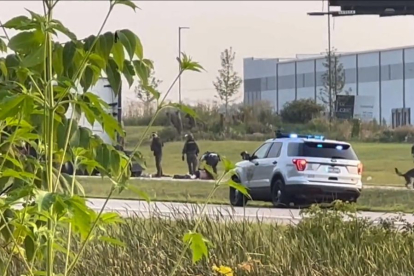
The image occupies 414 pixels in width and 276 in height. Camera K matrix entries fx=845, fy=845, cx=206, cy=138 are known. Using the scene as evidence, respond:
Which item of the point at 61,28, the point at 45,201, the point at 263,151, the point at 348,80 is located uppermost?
the point at 348,80

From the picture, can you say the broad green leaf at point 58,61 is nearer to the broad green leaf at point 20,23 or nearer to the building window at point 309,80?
the broad green leaf at point 20,23

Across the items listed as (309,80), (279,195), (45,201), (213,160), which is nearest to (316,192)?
(279,195)

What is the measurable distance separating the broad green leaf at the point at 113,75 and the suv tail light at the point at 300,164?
1735 centimetres

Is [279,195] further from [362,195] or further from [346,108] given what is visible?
[346,108]

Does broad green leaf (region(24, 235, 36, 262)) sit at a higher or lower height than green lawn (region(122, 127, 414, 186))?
higher

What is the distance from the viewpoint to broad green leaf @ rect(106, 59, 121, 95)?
3.41 metres

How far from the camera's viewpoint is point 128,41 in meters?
3.20

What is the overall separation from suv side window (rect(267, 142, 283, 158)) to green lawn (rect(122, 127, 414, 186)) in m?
4.14

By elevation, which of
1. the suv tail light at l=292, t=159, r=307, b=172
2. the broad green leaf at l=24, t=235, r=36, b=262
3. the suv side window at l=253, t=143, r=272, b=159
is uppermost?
the broad green leaf at l=24, t=235, r=36, b=262

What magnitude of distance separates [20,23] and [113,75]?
47 cm

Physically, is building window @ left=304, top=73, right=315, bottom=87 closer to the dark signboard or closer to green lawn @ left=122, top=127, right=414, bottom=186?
green lawn @ left=122, top=127, right=414, bottom=186

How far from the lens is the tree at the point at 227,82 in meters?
51.6

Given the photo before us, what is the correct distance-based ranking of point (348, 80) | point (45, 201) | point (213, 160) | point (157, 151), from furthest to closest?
point (348, 80) → point (157, 151) → point (213, 160) → point (45, 201)

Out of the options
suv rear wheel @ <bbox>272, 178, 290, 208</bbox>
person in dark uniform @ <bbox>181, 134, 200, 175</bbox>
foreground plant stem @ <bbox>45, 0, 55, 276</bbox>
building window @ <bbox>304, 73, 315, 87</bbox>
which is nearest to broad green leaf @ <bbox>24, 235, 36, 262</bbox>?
foreground plant stem @ <bbox>45, 0, 55, 276</bbox>
